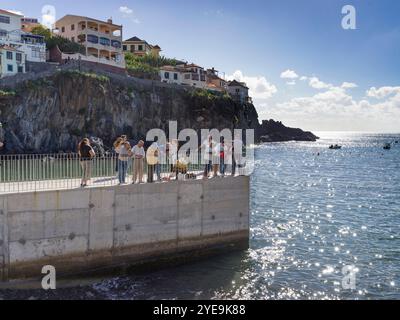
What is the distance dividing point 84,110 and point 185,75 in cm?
4461

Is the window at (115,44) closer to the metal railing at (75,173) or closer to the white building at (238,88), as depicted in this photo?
the white building at (238,88)

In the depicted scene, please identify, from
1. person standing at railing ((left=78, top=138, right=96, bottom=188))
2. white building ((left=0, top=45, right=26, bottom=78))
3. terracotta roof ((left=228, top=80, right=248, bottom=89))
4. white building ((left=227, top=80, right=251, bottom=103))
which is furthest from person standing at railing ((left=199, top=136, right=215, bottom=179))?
terracotta roof ((left=228, top=80, right=248, bottom=89))

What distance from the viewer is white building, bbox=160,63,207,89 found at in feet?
352

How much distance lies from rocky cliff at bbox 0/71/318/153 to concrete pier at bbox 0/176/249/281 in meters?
48.3

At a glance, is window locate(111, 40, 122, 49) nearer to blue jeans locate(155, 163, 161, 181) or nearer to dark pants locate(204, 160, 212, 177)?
dark pants locate(204, 160, 212, 177)

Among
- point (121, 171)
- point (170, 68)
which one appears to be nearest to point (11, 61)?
point (170, 68)

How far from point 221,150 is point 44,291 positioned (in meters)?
9.83

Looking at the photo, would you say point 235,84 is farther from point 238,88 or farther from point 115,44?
point 115,44

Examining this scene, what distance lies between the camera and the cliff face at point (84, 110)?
6500 cm

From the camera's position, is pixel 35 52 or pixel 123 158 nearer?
pixel 123 158

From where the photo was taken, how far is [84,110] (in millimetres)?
73625

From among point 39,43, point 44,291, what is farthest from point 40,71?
point 44,291

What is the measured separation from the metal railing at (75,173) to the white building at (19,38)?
208 ft
